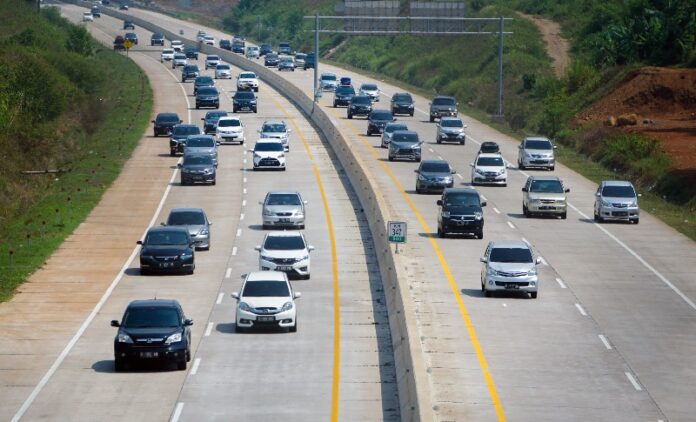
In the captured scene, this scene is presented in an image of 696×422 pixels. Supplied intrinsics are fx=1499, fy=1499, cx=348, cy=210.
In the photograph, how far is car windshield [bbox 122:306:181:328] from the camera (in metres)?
33.4

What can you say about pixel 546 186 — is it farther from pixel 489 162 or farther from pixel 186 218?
pixel 186 218

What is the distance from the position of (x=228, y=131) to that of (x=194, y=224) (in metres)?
35.3

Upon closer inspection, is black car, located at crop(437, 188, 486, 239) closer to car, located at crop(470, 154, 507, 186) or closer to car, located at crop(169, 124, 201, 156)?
car, located at crop(470, 154, 507, 186)

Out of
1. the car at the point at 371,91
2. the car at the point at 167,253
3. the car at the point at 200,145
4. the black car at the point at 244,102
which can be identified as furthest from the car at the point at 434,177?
the car at the point at 371,91

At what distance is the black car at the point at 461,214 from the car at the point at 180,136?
29660 mm

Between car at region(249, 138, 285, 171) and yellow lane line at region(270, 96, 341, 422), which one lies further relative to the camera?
car at region(249, 138, 285, 171)

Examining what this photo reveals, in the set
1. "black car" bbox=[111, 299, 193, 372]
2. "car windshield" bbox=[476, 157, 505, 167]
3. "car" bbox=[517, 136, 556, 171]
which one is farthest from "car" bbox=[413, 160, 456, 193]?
"black car" bbox=[111, 299, 193, 372]

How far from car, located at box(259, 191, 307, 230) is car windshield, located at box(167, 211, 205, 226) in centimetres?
459

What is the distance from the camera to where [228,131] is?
86.8m

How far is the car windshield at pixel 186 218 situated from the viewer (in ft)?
169

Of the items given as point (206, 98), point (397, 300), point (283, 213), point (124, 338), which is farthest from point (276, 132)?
point (124, 338)

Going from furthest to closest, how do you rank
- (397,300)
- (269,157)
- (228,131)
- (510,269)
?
(228,131)
(269,157)
(510,269)
(397,300)

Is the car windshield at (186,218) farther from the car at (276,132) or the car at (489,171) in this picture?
the car at (276,132)

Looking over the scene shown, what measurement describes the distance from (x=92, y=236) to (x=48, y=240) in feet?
6.20
